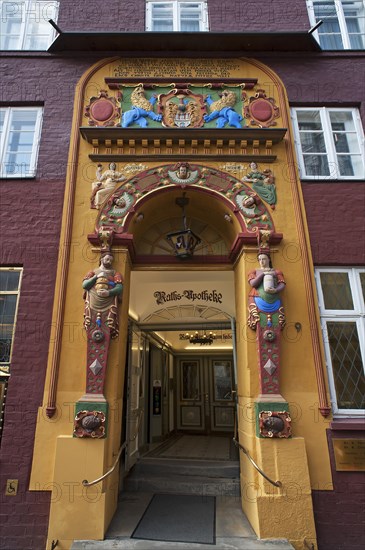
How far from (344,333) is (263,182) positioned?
292 centimetres

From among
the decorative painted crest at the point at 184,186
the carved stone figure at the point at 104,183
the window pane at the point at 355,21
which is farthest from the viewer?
the window pane at the point at 355,21

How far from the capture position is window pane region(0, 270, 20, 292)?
5.93 m

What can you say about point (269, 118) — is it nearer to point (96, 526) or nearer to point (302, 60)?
point (302, 60)

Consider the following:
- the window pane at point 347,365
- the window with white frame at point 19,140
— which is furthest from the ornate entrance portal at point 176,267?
the window with white frame at point 19,140

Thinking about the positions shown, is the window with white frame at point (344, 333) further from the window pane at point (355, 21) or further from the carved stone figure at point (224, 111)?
the window pane at point (355, 21)

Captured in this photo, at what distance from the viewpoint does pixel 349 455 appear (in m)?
5.13

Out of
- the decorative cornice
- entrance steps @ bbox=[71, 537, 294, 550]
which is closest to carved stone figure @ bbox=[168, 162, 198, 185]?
the decorative cornice

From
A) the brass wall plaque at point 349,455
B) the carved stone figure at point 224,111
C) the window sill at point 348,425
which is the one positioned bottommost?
the brass wall plaque at point 349,455

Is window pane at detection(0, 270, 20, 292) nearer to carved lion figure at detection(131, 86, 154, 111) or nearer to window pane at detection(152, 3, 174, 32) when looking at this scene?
carved lion figure at detection(131, 86, 154, 111)

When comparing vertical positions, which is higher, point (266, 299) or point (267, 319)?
point (266, 299)

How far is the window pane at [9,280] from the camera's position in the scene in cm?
593

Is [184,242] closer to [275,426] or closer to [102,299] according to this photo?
[102,299]

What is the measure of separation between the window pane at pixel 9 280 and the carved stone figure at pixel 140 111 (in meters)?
3.32

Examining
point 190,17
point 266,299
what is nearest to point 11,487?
point 266,299
